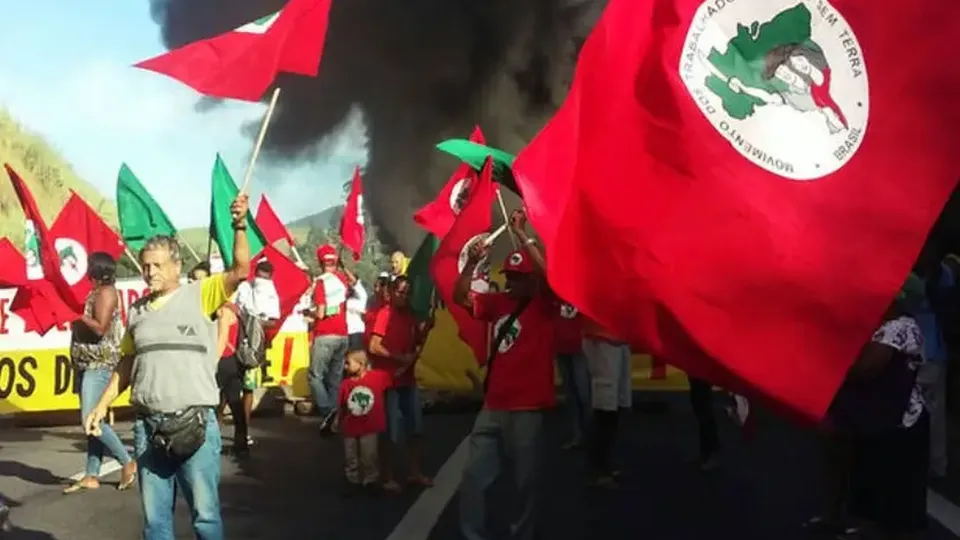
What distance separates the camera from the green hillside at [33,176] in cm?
2812

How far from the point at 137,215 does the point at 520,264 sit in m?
3.50

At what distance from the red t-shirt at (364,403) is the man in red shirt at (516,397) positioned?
6.90ft

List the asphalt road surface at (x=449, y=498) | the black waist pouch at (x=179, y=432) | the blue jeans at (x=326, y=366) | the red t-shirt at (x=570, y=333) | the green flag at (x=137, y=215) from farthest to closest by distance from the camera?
the blue jeans at (x=326, y=366) < the red t-shirt at (x=570, y=333) < the green flag at (x=137, y=215) < the asphalt road surface at (x=449, y=498) < the black waist pouch at (x=179, y=432)

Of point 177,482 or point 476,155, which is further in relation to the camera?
point 476,155

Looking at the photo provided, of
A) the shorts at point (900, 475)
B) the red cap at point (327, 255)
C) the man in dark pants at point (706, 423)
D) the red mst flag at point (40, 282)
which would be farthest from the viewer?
the red cap at point (327, 255)

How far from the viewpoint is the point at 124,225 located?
883 centimetres

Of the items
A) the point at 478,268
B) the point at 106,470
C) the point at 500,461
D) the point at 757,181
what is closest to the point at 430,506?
the point at 500,461

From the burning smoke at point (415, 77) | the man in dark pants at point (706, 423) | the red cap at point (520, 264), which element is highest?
the burning smoke at point (415, 77)

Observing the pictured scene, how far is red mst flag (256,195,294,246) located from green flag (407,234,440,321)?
5.00 metres

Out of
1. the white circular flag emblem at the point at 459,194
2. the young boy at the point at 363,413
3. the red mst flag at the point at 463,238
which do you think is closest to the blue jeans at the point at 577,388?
the white circular flag emblem at the point at 459,194

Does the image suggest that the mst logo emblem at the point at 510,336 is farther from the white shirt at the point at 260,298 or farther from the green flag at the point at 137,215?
the white shirt at the point at 260,298

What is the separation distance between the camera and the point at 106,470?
9.81 metres

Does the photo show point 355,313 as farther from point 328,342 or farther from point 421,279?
point 421,279

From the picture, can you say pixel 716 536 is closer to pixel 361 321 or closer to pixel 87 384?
pixel 87 384
